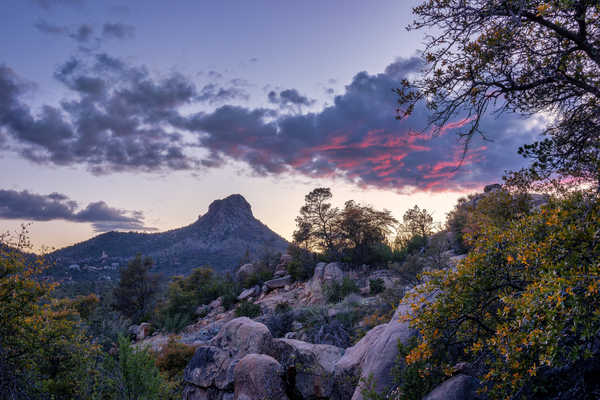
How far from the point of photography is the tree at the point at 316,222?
1067 inches

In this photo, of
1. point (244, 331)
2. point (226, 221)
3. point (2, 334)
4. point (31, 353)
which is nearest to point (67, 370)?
point (31, 353)

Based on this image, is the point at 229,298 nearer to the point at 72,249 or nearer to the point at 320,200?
the point at 320,200

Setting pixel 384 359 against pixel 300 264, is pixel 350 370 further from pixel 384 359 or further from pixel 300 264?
pixel 300 264

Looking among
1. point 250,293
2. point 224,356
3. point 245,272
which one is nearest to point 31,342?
point 224,356

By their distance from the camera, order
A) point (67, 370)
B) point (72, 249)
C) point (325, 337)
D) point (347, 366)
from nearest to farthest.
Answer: point (347, 366) < point (67, 370) < point (325, 337) < point (72, 249)

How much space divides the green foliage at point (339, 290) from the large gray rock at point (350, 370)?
11.9 meters

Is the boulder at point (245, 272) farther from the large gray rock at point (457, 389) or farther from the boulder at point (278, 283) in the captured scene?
the large gray rock at point (457, 389)

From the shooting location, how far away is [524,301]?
2.64m

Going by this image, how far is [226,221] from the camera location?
9400cm

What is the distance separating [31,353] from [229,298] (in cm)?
1865

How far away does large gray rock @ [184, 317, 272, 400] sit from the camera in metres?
7.18

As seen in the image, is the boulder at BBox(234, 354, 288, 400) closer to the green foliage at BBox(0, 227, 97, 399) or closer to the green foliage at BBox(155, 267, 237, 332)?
the green foliage at BBox(0, 227, 97, 399)

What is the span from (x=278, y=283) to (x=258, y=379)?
19120 millimetres

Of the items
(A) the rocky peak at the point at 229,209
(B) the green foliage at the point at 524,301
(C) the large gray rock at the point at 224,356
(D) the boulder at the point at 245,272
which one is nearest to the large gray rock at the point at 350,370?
(B) the green foliage at the point at 524,301
